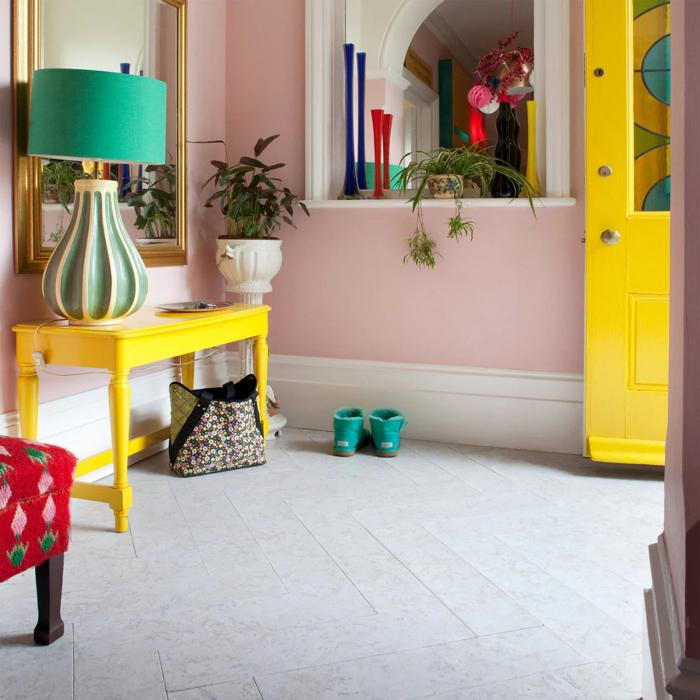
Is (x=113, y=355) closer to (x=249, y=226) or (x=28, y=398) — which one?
(x=28, y=398)

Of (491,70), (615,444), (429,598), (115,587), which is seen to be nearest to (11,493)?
(115,587)

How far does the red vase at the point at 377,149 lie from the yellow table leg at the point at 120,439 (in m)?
1.68

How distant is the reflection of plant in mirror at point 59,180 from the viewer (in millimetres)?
2785

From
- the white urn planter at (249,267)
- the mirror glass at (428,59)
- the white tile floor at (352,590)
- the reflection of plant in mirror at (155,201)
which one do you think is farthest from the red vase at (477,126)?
the white tile floor at (352,590)

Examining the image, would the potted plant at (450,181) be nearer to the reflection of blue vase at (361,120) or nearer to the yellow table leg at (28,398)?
the reflection of blue vase at (361,120)

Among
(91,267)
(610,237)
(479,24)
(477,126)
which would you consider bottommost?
(91,267)

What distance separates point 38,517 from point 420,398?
7.29 feet

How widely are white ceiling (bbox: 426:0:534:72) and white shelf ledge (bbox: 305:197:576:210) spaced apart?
0.57m

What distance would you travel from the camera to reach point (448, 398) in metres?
3.70

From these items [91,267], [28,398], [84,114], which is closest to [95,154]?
[84,114]

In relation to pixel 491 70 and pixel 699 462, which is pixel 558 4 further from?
pixel 699 462

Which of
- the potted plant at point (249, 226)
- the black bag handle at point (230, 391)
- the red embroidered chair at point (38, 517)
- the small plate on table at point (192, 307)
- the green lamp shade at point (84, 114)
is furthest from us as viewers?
the potted plant at point (249, 226)

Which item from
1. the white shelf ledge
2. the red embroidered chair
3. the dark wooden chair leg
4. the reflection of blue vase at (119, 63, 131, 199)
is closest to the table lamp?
the reflection of blue vase at (119, 63, 131, 199)

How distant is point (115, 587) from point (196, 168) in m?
2.14
